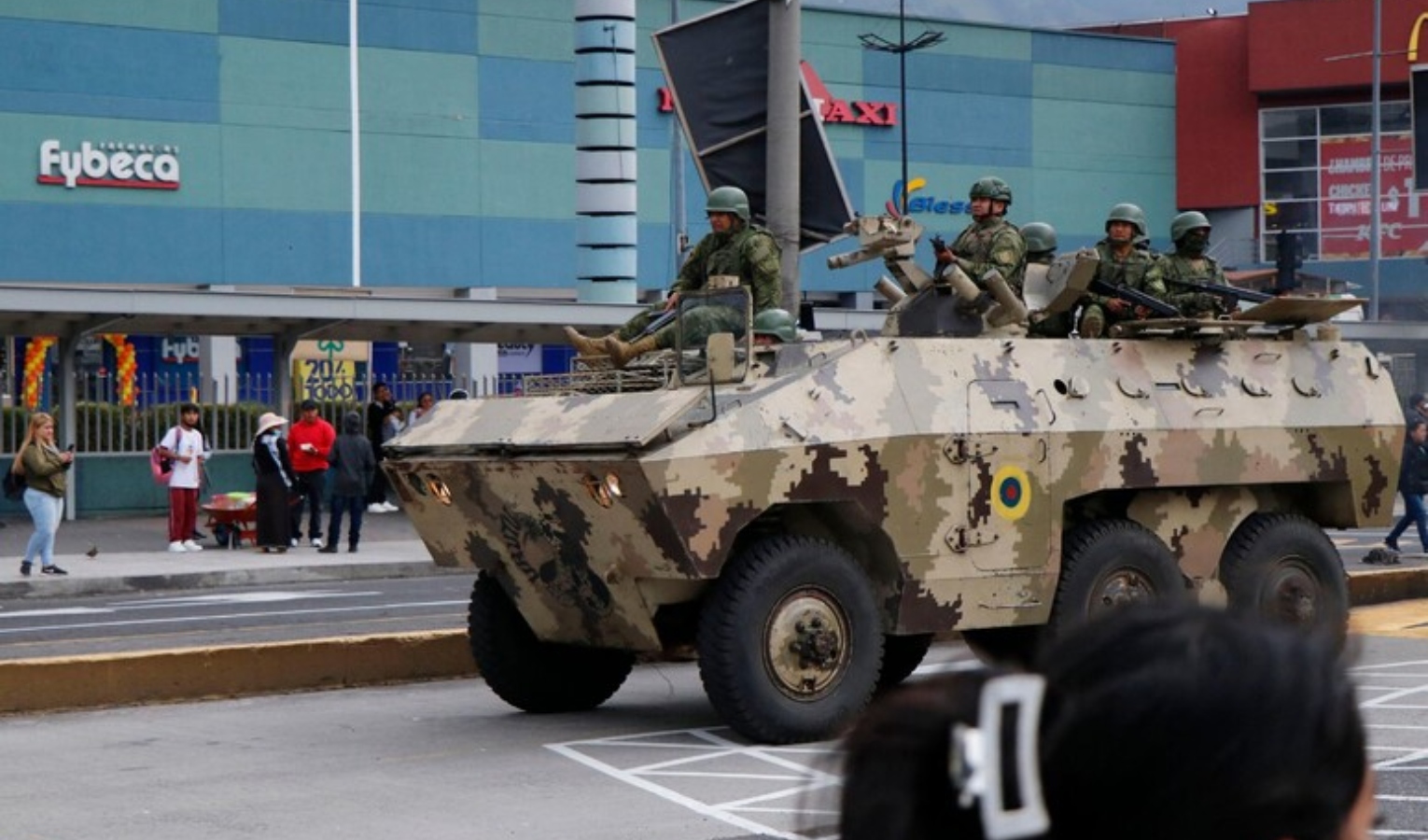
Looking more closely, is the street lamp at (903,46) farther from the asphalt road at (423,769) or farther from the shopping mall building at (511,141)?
the asphalt road at (423,769)

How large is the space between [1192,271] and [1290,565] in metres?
1.78

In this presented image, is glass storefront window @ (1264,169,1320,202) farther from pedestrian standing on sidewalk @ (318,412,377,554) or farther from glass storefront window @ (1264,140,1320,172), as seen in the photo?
pedestrian standing on sidewalk @ (318,412,377,554)

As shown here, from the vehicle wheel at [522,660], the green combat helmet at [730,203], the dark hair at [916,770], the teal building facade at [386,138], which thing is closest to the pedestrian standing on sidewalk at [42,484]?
the vehicle wheel at [522,660]

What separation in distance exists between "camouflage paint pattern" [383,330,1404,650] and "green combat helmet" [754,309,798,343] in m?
0.22

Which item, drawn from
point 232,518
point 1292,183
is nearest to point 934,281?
point 232,518

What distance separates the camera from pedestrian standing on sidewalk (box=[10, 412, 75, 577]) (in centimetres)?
2119

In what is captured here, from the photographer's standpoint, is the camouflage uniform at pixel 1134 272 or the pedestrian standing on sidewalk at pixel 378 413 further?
the pedestrian standing on sidewalk at pixel 378 413

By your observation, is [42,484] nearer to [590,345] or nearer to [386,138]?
[590,345]

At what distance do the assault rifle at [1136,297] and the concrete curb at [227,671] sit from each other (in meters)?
3.85

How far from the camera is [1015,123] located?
178 ft

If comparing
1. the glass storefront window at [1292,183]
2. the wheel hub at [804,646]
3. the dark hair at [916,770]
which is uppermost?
the glass storefront window at [1292,183]

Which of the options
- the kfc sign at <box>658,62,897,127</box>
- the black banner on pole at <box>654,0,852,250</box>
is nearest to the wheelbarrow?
the black banner on pole at <box>654,0,852,250</box>

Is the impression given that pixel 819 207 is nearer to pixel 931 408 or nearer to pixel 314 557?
pixel 931 408

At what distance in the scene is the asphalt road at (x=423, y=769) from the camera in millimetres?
8398
